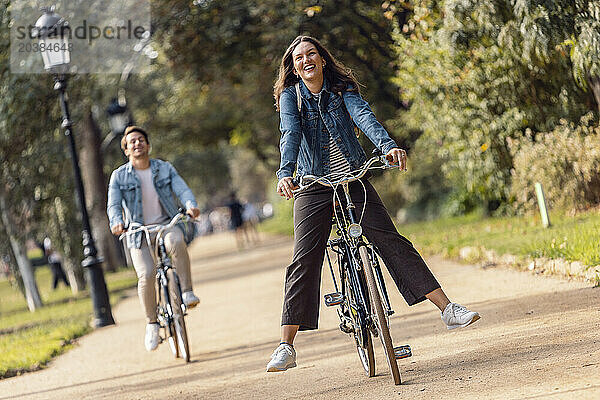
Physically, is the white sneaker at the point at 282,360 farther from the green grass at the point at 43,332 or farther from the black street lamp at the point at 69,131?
the black street lamp at the point at 69,131

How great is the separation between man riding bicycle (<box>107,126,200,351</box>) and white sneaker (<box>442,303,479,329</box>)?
10.5 ft

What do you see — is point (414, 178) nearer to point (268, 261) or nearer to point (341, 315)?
point (268, 261)

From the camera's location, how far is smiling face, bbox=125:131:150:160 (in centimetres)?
804

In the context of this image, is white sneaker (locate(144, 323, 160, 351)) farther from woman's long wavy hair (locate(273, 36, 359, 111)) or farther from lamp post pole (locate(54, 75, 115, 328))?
lamp post pole (locate(54, 75, 115, 328))

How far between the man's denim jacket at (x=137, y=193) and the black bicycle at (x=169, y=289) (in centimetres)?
10

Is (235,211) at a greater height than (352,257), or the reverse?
(235,211)

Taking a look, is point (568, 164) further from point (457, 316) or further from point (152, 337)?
point (457, 316)

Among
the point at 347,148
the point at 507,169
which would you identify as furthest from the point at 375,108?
the point at 347,148

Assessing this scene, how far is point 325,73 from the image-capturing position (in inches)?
219

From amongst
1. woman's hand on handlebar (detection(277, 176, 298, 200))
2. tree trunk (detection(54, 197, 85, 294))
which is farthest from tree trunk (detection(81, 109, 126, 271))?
woman's hand on handlebar (detection(277, 176, 298, 200))

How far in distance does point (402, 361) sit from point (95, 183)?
19913 millimetres

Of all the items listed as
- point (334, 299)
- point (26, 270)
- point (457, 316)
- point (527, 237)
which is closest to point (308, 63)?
point (334, 299)

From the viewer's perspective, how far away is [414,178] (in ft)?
76.0

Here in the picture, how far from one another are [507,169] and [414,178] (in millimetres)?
8296
